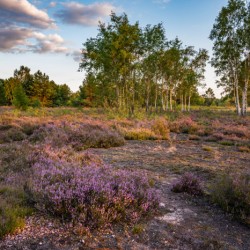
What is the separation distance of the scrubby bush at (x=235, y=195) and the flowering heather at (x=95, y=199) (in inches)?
50.9

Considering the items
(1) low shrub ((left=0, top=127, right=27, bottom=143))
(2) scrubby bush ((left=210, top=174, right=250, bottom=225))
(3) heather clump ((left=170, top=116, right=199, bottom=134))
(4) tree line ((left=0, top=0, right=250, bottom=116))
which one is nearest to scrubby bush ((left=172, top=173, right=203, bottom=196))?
(2) scrubby bush ((left=210, top=174, right=250, bottom=225))

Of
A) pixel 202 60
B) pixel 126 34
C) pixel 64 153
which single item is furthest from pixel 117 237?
pixel 202 60

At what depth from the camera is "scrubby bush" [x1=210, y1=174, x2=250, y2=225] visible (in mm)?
4289

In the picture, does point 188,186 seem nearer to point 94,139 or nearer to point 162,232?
point 162,232

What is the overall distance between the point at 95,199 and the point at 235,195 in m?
2.54

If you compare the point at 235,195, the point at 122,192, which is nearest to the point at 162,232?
the point at 122,192

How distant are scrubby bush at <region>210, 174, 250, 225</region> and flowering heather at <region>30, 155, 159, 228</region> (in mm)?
1293

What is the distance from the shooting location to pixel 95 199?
3.87 meters

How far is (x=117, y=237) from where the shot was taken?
3465mm

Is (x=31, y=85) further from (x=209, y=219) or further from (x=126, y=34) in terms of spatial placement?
(x=209, y=219)

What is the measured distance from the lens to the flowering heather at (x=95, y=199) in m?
3.68

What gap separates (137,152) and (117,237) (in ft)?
20.7

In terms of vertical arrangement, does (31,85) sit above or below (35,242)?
above

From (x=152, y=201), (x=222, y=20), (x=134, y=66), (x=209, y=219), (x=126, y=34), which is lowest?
(x=209, y=219)
